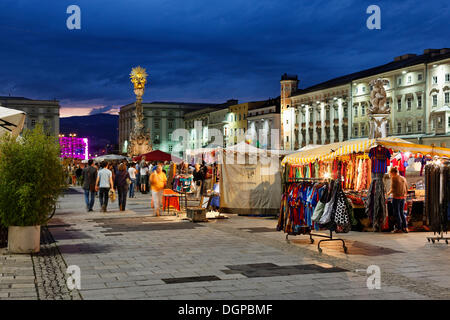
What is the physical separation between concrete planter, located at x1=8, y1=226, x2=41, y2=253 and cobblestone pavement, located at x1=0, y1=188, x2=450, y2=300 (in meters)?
0.32

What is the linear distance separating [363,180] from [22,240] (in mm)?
10818

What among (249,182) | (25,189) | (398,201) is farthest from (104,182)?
(398,201)

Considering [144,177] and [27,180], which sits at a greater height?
[144,177]

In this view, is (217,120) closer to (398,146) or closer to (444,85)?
(444,85)

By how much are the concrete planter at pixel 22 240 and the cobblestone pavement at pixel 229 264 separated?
32 cm

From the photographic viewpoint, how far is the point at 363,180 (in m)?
17.2

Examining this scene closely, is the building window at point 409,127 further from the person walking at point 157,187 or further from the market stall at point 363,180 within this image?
the person walking at point 157,187

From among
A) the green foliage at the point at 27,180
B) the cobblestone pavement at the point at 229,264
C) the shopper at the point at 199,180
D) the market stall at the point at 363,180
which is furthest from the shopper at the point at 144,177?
the green foliage at the point at 27,180

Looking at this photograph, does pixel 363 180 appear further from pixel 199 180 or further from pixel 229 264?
pixel 229 264

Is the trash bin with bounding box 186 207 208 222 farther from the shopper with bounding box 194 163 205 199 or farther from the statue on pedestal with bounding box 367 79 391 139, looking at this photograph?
the statue on pedestal with bounding box 367 79 391 139

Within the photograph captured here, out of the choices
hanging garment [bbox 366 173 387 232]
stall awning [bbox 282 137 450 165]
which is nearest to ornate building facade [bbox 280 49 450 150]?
stall awning [bbox 282 137 450 165]

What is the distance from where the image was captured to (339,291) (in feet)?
22.2
